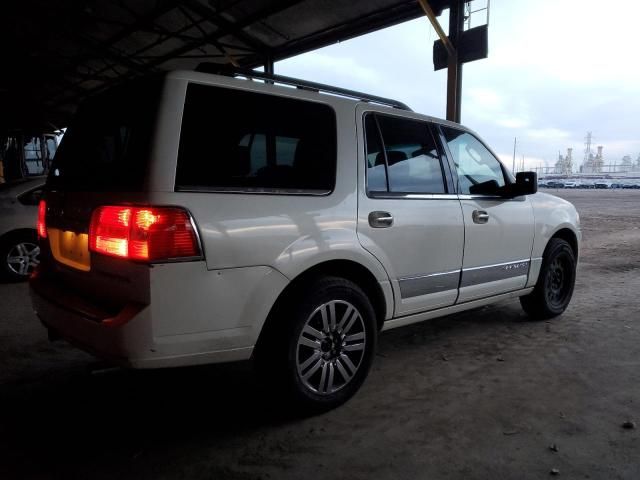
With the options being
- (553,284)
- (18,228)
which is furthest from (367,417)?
(18,228)

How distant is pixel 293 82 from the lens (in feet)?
9.48

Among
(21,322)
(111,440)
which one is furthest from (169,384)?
(21,322)

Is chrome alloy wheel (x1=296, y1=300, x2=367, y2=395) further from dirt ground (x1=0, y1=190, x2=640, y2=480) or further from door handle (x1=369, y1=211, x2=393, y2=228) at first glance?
door handle (x1=369, y1=211, x2=393, y2=228)

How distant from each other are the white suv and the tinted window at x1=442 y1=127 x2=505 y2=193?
49 millimetres

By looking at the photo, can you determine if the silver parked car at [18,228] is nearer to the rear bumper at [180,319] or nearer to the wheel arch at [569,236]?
the rear bumper at [180,319]

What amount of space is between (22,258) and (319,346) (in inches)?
205

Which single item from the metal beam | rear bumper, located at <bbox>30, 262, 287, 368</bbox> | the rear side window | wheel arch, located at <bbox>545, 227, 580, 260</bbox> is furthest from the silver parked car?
the metal beam

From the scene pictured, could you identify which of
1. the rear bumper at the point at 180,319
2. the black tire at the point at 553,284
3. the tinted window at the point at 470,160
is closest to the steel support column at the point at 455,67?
the black tire at the point at 553,284

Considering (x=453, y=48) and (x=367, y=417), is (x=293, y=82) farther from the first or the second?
(x=453, y=48)

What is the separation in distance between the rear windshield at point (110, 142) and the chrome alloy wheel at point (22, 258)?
3.79m

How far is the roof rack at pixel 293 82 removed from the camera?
2426mm

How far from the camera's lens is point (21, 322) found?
170 inches

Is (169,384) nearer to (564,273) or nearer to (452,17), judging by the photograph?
(564,273)

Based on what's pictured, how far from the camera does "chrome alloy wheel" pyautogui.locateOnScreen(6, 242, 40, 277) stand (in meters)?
5.92
